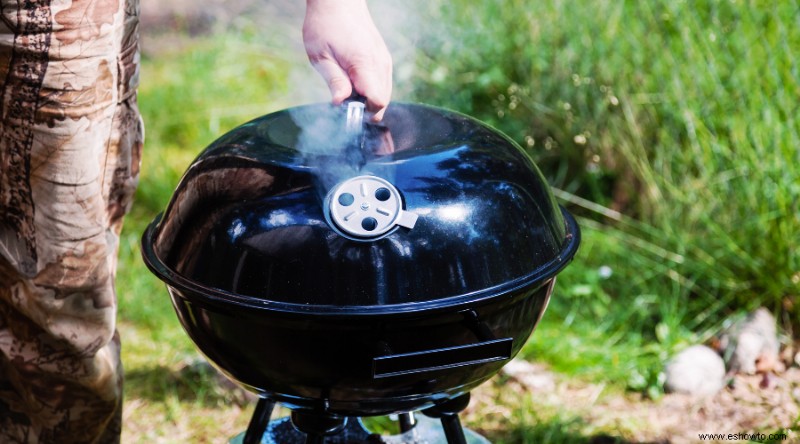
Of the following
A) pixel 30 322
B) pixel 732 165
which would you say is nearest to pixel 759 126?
pixel 732 165

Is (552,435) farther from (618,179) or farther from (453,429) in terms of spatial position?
(618,179)

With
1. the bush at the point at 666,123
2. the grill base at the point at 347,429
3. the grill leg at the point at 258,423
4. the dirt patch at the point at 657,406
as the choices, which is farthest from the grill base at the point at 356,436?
the bush at the point at 666,123

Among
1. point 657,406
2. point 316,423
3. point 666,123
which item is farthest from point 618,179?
point 316,423

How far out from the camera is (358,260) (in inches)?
57.1

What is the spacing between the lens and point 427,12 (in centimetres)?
411

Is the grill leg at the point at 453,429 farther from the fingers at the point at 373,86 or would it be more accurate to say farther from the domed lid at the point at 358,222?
the fingers at the point at 373,86

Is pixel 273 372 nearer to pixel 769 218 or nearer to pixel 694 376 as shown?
pixel 694 376

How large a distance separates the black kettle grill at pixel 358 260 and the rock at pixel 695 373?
4.52ft

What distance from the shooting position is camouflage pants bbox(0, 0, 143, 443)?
1697 millimetres

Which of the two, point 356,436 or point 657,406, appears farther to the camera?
point 657,406

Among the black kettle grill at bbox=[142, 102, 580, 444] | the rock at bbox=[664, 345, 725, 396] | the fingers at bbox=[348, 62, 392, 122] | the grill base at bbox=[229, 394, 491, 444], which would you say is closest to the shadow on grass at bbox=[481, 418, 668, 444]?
the rock at bbox=[664, 345, 725, 396]

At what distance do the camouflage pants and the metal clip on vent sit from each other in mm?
647

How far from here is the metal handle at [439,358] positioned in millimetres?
1450

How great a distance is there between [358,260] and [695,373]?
1.81 meters
